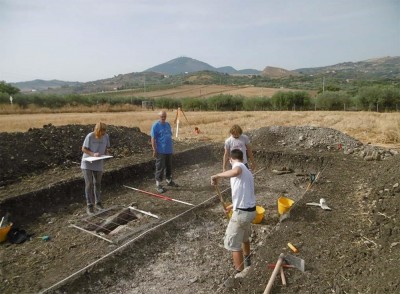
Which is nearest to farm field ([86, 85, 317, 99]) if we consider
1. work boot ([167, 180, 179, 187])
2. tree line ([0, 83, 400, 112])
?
tree line ([0, 83, 400, 112])

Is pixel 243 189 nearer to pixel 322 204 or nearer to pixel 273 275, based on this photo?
pixel 273 275

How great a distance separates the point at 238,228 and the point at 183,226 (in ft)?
7.73

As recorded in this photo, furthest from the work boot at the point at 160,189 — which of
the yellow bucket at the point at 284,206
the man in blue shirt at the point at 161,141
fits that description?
the yellow bucket at the point at 284,206

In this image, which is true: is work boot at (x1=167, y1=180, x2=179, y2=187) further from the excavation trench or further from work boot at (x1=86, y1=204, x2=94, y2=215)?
work boot at (x1=86, y1=204, x2=94, y2=215)

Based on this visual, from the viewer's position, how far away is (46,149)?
10.2 metres

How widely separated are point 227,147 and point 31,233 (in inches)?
160

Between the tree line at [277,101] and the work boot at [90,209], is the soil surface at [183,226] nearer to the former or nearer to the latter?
the work boot at [90,209]

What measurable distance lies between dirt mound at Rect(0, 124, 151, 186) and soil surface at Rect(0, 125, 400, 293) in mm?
32

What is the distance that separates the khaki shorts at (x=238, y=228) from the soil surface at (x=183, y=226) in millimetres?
431

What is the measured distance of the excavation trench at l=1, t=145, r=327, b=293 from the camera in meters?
4.89

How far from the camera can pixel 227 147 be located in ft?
20.8

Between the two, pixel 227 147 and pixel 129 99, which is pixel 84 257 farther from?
pixel 129 99

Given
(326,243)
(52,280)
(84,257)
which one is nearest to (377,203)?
(326,243)

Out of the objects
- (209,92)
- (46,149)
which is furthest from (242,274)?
(209,92)
